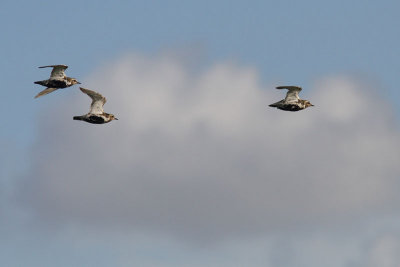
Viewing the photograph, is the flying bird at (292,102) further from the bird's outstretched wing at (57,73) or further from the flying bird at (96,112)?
the bird's outstretched wing at (57,73)

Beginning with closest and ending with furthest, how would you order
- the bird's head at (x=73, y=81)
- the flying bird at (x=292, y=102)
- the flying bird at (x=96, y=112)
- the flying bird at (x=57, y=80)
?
1. the flying bird at (x=96, y=112)
2. the flying bird at (x=292, y=102)
3. the flying bird at (x=57, y=80)
4. the bird's head at (x=73, y=81)

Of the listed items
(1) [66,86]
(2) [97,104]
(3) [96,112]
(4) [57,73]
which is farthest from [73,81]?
(3) [96,112]

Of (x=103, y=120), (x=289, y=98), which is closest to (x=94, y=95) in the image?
(x=103, y=120)

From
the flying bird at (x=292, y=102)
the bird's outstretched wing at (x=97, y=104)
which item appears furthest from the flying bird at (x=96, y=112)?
the flying bird at (x=292, y=102)

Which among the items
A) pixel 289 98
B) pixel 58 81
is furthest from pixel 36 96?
pixel 289 98

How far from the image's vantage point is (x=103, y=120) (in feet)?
586

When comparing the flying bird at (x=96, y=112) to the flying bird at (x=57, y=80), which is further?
the flying bird at (x=57, y=80)

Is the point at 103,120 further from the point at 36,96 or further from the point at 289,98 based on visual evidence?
the point at 289,98

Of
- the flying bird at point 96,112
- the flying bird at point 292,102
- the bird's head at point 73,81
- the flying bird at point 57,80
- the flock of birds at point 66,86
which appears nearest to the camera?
the flying bird at point 96,112

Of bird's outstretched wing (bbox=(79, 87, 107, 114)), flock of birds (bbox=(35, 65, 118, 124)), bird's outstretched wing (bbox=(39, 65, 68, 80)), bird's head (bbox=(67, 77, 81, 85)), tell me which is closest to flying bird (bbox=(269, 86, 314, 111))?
flock of birds (bbox=(35, 65, 118, 124))

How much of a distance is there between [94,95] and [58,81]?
1061cm

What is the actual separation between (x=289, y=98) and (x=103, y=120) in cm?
2806

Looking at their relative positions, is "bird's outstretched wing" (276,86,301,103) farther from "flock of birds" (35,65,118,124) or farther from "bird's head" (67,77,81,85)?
"bird's head" (67,77,81,85)

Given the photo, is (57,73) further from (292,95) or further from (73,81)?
(292,95)
